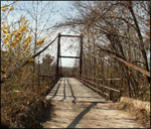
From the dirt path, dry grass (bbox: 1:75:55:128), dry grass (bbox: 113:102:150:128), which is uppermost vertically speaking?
dry grass (bbox: 1:75:55:128)

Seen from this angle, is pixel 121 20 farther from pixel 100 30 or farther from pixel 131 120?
pixel 131 120

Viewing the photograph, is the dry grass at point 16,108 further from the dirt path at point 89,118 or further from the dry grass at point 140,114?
the dry grass at point 140,114

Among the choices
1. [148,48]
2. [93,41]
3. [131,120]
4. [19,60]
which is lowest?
[131,120]

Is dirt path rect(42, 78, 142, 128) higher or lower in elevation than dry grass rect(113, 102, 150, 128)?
lower

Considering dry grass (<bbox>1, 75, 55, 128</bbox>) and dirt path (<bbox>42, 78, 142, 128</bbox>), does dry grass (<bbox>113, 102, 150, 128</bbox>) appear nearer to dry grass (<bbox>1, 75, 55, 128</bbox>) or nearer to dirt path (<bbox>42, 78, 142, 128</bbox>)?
dirt path (<bbox>42, 78, 142, 128</bbox>)

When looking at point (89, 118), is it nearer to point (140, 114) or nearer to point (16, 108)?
point (140, 114)

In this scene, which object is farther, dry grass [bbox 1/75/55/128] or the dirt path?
the dirt path

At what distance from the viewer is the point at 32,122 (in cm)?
204

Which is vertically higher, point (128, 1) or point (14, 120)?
point (128, 1)

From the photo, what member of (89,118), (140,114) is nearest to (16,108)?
(89,118)

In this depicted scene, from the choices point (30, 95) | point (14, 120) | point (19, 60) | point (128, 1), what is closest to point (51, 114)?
point (30, 95)

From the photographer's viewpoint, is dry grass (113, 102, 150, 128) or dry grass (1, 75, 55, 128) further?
dry grass (113, 102, 150, 128)

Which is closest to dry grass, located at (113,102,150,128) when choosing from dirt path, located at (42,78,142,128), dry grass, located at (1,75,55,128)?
dirt path, located at (42,78,142,128)

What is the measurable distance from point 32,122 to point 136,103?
4.23 ft
